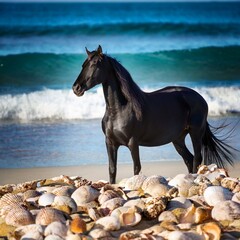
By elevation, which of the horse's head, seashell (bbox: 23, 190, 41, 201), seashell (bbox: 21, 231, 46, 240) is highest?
the horse's head

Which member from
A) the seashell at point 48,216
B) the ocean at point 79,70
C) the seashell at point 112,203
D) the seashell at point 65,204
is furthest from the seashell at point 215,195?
the ocean at point 79,70

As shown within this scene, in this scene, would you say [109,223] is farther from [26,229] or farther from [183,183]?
[183,183]

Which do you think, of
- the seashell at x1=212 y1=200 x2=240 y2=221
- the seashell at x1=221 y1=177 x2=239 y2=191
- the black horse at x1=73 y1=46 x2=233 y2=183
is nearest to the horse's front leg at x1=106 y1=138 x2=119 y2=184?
the black horse at x1=73 y1=46 x2=233 y2=183

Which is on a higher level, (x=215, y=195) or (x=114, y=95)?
(x=114, y=95)

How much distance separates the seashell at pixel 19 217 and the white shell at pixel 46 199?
9.7 inches

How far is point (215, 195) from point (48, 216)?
100cm

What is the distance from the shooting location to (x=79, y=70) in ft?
54.2

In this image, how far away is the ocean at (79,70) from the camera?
8602 millimetres

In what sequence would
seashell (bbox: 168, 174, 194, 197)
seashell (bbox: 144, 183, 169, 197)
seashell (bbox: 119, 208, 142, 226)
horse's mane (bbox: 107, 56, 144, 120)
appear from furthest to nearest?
horse's mane (bbox: 107, 56, 144, 120) < seashell (bbox: 168, 174, 194, 197) < seashell (bbox: 144, 183, 169, 197) < seashell (bbox: 119, 208, 142, 226)

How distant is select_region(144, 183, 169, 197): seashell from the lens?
15.1 feet

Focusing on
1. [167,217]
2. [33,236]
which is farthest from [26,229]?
[167,217]

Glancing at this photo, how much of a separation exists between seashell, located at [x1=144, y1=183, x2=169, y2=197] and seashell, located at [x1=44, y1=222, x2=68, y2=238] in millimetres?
858

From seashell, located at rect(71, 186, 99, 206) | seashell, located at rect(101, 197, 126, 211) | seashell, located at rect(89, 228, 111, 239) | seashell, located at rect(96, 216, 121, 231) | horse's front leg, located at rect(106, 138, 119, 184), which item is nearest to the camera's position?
seashell, located at rect(89, 228, 111, 239)

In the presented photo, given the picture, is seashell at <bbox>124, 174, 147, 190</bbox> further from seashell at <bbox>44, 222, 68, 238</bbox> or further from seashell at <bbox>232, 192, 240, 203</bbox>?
seashell at <bbox>44, 222, 68, 238</bbox>
